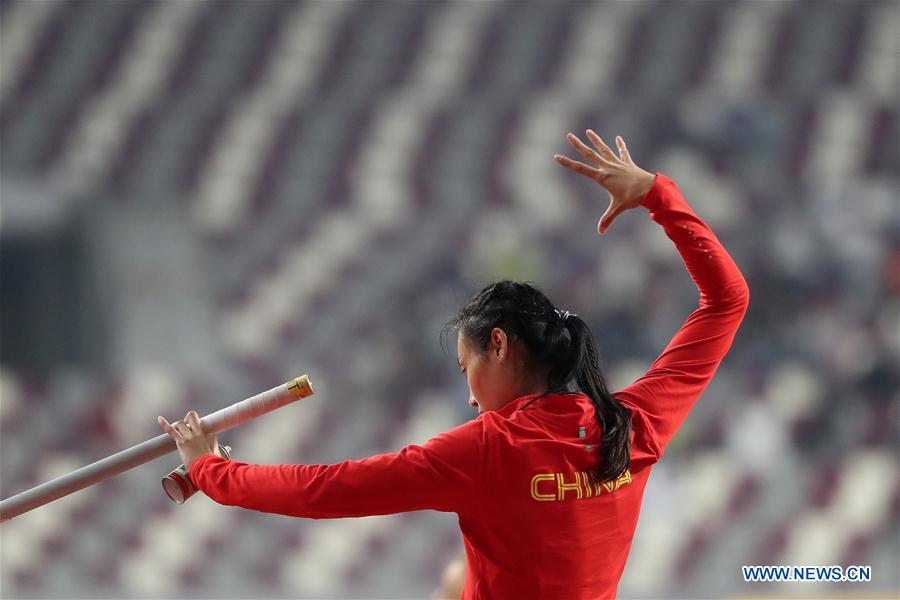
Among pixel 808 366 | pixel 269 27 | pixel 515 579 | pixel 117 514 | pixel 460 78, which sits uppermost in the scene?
pixel 269 27

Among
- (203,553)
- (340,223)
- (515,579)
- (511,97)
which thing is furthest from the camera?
(511,97)

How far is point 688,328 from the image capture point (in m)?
0.94

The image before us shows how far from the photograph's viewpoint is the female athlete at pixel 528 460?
77cm

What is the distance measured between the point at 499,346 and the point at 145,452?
29cm

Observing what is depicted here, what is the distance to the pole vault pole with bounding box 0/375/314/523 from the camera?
838 millimetres

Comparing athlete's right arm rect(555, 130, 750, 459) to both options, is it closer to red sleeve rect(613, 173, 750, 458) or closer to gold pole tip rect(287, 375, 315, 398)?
red sleeve rect(613, 173, 750, 458)

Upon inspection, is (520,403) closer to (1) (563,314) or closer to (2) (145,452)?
(1) (563,314)

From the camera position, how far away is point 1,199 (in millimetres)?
4500

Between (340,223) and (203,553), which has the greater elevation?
(340,223)

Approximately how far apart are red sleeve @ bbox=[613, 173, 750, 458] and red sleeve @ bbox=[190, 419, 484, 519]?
174 millimetres

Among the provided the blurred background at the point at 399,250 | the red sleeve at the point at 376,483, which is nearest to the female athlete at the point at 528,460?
the red sleeve at the point at 376,483

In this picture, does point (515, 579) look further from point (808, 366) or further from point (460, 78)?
point (460, 78)

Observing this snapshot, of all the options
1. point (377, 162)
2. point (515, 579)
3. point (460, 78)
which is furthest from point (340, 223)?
point (515, 579)

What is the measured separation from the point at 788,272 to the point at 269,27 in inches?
113
